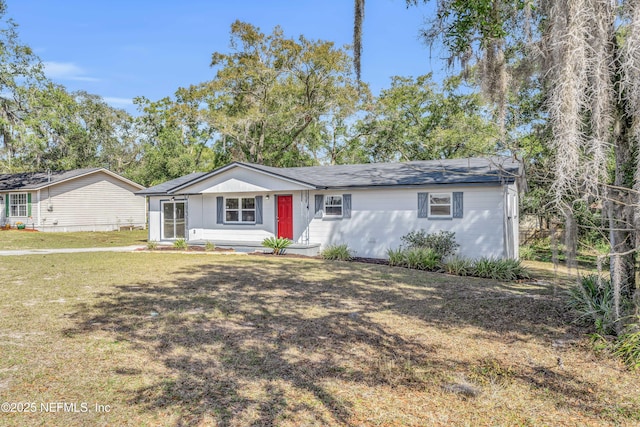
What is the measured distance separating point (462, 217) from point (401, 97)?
16.7 m

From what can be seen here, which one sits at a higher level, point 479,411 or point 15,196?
point 15,196

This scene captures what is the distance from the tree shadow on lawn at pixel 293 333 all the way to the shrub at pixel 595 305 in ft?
1.34

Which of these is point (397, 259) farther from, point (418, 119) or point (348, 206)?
point (418, 119)

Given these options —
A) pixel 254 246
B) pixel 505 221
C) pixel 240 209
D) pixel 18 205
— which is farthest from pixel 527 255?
pixel 18 205

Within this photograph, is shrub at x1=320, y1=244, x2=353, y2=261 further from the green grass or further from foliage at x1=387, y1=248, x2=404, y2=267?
the green grass

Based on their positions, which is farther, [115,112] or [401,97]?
[115,112]

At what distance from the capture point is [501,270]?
11008 millimetres

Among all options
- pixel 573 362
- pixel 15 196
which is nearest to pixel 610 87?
pixel 573 362

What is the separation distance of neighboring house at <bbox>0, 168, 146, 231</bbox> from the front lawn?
19364 millimetres

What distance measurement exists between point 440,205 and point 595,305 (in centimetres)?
810

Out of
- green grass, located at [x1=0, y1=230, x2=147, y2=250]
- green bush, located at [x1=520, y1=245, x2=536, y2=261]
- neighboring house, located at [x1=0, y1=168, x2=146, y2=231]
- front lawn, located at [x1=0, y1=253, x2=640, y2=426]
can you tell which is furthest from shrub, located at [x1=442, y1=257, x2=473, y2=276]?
neighboring house, located at [x1=0, y1=168, x2=146, y2=231]

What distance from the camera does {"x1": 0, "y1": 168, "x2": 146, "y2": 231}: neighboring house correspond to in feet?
82.3

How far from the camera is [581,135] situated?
418 cm

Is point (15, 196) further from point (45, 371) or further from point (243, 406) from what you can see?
point (243, 406)
